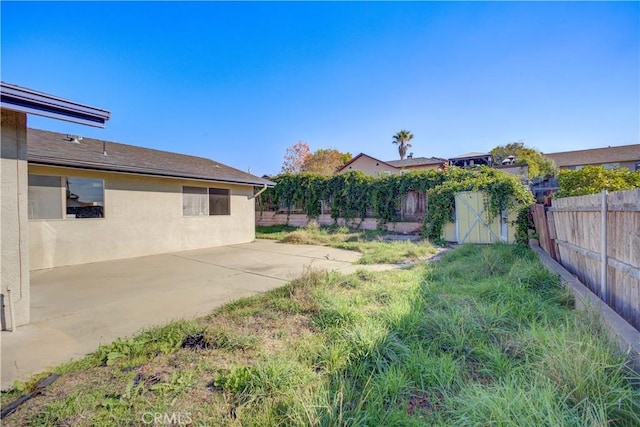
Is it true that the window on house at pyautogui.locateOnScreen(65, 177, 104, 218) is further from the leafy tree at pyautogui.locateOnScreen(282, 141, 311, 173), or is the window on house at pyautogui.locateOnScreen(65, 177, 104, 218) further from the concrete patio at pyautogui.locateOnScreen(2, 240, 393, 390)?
the leafy tree at pyautogui.locateOnScreen(282, 141, 311, 173)

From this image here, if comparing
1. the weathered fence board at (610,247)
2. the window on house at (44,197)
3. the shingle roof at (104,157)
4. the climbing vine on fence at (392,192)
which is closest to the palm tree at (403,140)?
the climbing vine on fence at (392,192)

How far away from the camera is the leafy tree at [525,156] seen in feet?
77.4

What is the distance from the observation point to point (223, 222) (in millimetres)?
10367

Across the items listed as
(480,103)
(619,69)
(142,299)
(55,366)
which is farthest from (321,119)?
(55,366)

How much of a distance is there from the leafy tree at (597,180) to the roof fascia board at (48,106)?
8.53 m

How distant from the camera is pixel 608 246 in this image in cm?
303

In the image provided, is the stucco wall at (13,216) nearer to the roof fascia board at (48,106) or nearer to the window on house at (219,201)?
the roof fascia board at (48,106)

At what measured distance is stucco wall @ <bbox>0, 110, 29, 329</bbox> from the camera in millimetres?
3252

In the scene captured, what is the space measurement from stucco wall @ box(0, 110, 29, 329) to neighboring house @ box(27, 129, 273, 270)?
349cm

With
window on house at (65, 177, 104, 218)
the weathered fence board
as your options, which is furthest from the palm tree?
window on house at (65, 177, 104, 218)

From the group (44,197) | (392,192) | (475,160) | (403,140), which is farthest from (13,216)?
(403,140)

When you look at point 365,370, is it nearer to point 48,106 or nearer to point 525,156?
point 48,106

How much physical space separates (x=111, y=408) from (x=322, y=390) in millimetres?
1427

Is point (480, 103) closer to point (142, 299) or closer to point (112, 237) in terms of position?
point (142, 299)
